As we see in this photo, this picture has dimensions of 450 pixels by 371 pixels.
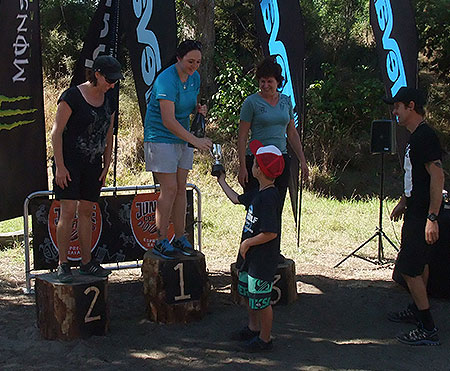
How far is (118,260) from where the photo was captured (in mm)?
6027

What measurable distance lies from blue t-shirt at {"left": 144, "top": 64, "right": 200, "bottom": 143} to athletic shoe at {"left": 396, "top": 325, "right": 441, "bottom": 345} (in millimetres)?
2329

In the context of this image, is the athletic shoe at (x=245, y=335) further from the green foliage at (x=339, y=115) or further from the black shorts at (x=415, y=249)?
the green foliage at (x=339, y=115)

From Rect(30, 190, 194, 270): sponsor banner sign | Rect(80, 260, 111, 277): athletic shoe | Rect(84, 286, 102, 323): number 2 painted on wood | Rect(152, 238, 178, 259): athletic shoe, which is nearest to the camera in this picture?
Rect(84, 286, 102, 323): number 2 painted on wood

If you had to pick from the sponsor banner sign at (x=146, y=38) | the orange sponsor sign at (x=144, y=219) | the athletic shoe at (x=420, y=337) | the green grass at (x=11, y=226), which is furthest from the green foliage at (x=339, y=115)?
the athletic shoe at (x=420, y=337)

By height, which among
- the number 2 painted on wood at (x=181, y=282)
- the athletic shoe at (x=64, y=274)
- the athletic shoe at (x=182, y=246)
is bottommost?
the number 2 painted on wood at (x=181, y=282)

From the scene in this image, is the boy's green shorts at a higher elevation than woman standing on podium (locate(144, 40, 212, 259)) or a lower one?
lower

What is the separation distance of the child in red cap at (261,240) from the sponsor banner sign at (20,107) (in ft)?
7.22

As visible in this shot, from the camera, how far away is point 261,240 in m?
3.98

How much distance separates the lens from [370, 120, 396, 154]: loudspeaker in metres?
6.98

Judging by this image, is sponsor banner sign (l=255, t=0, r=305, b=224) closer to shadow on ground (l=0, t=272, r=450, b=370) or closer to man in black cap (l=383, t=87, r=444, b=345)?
shadow on ground (l=0, t=272, r=450, b=370)

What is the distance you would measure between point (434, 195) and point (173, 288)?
2.16 metres

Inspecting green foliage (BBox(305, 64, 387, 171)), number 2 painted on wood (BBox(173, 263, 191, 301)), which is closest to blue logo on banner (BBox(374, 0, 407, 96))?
number 2 painted on wood (BBox(173, 263, 191, 301))

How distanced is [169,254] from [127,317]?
0.68 m

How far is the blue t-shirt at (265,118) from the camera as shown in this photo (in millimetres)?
5055
